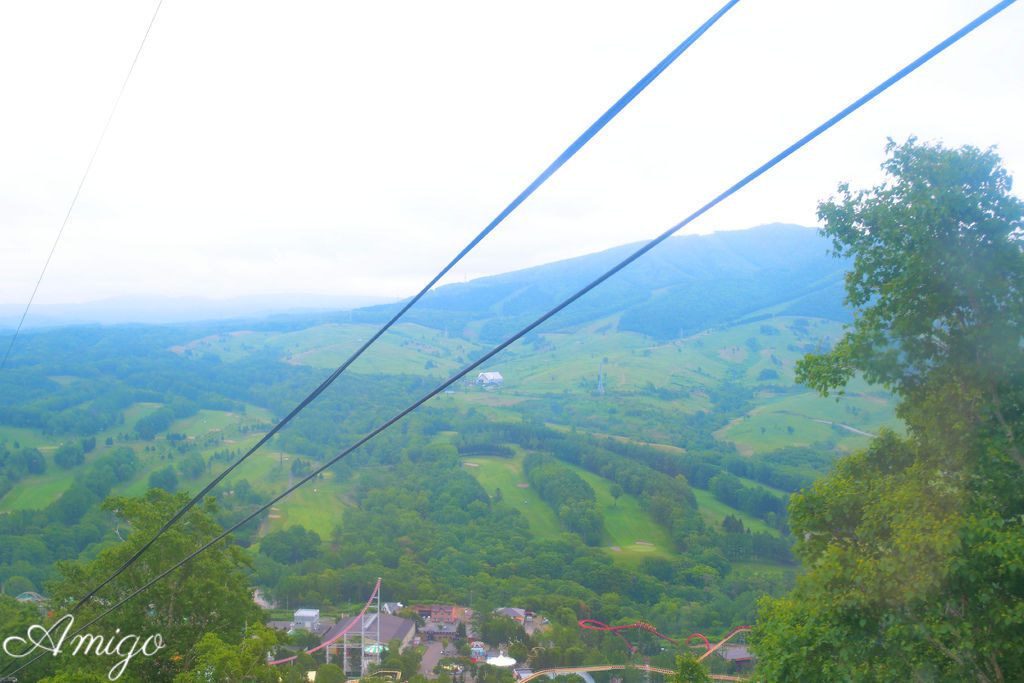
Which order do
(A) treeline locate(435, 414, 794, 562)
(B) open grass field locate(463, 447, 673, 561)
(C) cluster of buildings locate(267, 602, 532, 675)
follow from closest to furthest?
(C) cluster of buildings locate(267, 602, 532, 675)
(A) treeline locate(435, 414, 794, 562)
(B) open grass field locate(463, 447, 673, 561)

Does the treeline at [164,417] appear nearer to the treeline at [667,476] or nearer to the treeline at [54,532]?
the treeline at [54,532]

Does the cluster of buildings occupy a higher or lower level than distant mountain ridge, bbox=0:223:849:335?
lower

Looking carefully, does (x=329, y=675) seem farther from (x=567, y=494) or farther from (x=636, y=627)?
(x=567, y=494)

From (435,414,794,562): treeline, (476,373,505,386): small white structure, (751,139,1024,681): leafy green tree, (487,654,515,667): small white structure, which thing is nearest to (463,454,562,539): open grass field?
(435,414,794,562): treeline

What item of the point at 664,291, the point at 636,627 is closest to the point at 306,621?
the point at 636,627

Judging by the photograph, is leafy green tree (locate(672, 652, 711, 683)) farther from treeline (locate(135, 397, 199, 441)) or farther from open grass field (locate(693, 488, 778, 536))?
treeline (locate(135, 397, 199, 441))

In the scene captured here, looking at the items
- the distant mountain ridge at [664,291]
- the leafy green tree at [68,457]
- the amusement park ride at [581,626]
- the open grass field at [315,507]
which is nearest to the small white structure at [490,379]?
the distant mountain ridge at [664,291]


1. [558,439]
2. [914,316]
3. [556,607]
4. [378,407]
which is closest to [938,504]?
[914,316]
